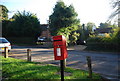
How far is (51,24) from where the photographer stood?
27062 mm

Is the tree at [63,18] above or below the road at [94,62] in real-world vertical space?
above

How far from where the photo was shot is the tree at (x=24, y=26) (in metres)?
31.3

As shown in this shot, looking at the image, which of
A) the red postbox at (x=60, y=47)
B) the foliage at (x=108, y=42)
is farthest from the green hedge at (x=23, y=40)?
the red postbox at (x=60, y=47)

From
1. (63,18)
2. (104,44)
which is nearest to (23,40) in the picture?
(63,18)

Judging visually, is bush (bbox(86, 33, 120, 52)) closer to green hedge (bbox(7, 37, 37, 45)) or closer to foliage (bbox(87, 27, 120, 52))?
foliage (bbox(87, 27, 120, 52))

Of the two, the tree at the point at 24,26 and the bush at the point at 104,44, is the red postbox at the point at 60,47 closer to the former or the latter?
the bush at the point at 104,44

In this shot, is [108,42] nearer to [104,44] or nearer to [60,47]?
[104,44]

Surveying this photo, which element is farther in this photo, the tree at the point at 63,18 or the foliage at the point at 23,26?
the foliage at the point at 23,26

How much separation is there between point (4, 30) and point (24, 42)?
21.1 ft

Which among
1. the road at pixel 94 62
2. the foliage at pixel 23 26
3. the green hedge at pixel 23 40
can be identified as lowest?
the road at pixel 94 62

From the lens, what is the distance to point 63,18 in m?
25.8

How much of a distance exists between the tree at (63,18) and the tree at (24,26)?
7291 mm

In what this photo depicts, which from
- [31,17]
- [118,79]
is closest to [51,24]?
[31,17]

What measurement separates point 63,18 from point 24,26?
36.6 ft
